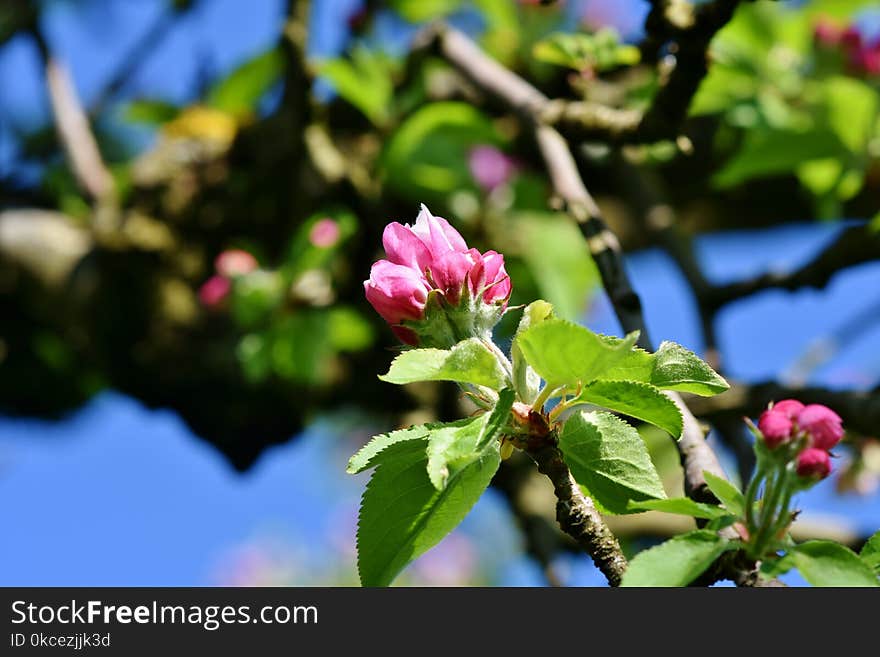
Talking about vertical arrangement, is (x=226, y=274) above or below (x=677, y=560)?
above

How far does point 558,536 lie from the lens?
7.35 feet

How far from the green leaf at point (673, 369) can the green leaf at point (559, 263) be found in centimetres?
109

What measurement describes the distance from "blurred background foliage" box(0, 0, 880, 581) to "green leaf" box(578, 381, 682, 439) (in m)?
1.02

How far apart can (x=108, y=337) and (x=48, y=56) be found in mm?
767

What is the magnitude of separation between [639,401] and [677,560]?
0.13 meters

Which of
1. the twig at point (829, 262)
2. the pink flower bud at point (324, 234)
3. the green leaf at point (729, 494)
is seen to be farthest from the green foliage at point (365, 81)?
the green leaf at point (729, 494)

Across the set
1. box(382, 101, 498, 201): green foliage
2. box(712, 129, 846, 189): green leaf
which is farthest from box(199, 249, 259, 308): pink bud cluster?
box(712, 129, 846, 189): green leaf

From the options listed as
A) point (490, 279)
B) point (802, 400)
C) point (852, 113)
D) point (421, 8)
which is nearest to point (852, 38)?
point (852, 113)

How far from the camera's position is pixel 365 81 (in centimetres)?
217

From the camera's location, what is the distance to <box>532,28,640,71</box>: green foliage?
135 cm

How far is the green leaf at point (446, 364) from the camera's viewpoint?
730 mm

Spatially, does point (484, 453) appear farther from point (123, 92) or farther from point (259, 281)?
point (123, 92)

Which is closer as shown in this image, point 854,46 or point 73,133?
point 854,46

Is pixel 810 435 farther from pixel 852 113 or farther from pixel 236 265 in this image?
pixel 236 265
